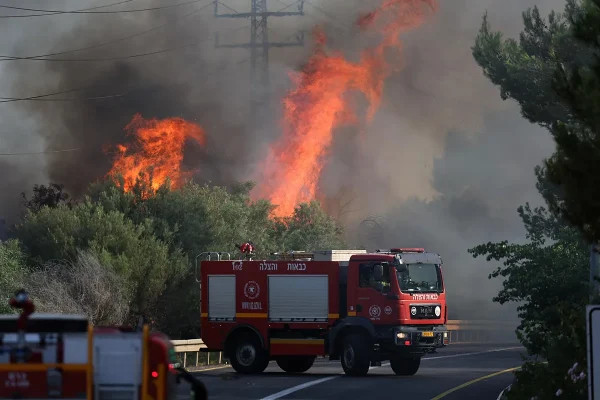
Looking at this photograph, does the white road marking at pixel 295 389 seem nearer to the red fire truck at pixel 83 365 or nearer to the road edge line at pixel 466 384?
the road edge line at pixel 466 384

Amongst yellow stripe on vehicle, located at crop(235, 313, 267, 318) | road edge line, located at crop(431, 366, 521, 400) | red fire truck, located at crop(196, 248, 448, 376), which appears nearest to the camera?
road edge line, located at crop(431, 366, 521, 400)

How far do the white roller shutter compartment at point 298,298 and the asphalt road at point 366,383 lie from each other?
1.54 meters

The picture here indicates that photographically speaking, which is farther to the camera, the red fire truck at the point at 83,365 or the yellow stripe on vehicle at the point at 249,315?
the yellow stripe on vehicle at the point at 249,315

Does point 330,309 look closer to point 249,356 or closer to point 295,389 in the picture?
point 249,356

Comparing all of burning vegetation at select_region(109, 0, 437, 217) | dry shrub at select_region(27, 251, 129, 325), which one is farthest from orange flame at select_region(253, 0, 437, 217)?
dry shrub at select_region(27, 251, 129, 325)

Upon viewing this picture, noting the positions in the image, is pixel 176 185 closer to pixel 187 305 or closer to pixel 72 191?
pixel 72 191

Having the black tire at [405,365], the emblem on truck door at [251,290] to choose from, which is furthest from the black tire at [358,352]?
the emblem on truck door at [251,290]

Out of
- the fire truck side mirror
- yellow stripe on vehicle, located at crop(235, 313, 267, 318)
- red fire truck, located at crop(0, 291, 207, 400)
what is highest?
the fire truck side mirror

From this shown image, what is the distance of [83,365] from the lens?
752 centimetres

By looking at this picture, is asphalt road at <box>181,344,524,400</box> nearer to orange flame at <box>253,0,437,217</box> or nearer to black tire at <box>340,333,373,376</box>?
black tire at <box>340,333,373,376</box>

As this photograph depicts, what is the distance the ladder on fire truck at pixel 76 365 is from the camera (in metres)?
7.51

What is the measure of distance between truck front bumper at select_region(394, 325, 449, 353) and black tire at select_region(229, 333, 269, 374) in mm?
3609

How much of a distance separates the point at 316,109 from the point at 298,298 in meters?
44.4

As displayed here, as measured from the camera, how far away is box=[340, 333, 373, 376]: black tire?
2727cm
